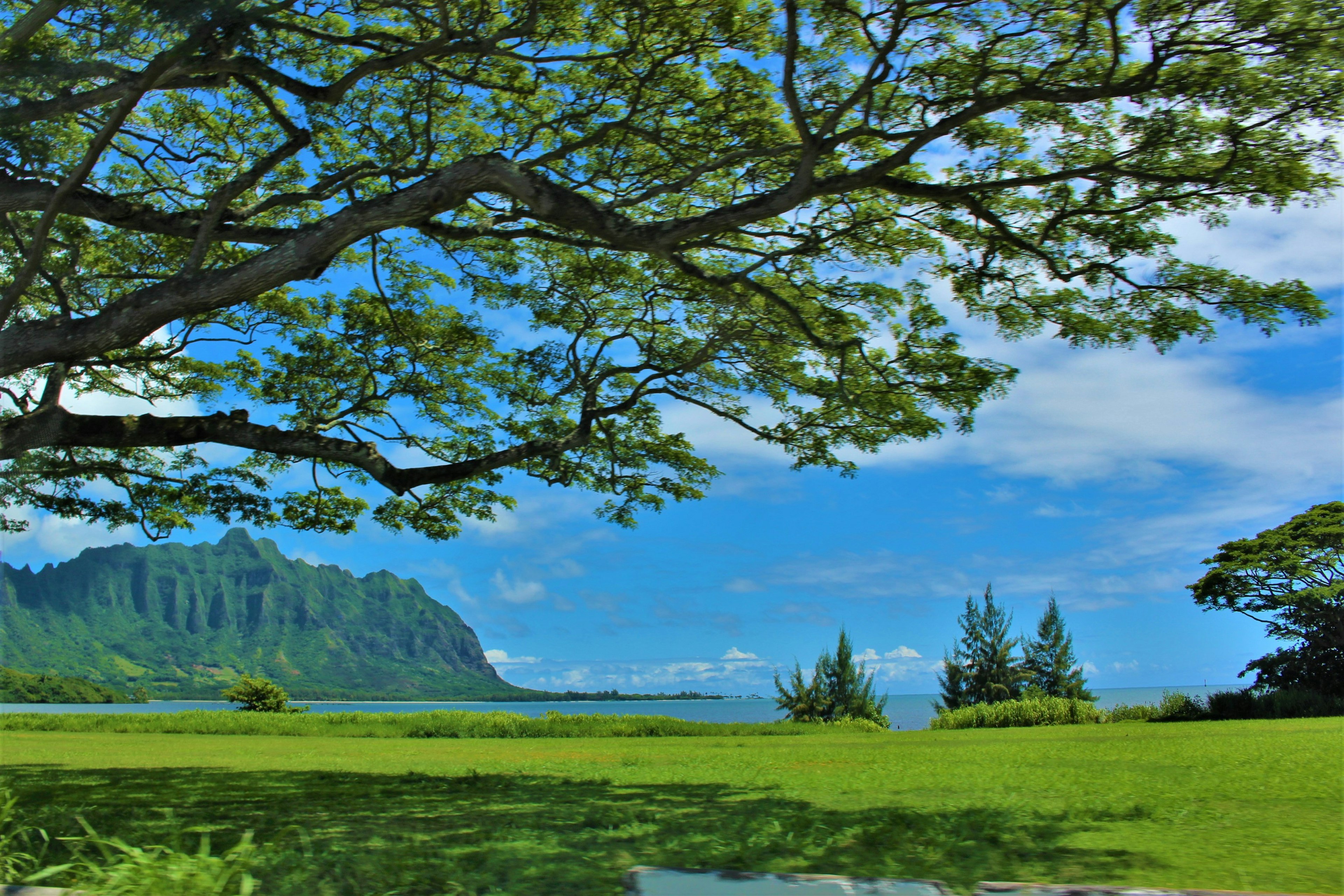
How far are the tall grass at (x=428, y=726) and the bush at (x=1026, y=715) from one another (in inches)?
70.0

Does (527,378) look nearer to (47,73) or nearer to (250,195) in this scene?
(250,195)

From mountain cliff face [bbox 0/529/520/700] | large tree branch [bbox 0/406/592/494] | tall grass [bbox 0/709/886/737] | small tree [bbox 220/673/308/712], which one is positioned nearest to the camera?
large tree branch [bbox 0/406/592/494]

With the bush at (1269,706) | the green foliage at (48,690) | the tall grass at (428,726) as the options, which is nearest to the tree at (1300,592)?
the bush at (1269,706)

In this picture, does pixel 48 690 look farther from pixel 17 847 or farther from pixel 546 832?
pixel 546 832

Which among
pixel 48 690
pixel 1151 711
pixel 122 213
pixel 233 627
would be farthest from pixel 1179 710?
pixel 233 627

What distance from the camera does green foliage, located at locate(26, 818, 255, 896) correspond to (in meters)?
2.94

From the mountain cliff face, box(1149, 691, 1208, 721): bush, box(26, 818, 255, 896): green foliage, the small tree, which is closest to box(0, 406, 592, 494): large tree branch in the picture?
box(26, 818, 255, 896): green foliage

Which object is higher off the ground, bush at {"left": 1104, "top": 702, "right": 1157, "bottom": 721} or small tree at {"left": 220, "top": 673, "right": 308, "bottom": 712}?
bush at {"left": 1104, "top": 702, "right": 1157, "bottom": 721}

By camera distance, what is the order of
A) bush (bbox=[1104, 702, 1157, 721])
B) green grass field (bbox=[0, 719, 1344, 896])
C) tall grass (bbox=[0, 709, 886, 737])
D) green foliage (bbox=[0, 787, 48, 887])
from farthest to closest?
bush (bbox=[1104, 702, 1157, 721]), tall grass (bbox=[0, 709, 886, 737]), green grass field (bbox=[0, 719, 1344, 896]), green foliage (bbox=[0, 787, 48, 887])

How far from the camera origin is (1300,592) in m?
24.3

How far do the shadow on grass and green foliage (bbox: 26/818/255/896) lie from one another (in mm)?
216

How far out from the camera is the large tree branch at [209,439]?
7504 mm

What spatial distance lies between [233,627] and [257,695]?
9719 cm

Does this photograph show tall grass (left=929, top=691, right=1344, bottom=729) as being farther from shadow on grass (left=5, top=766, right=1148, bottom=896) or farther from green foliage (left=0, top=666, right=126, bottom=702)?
green foliage (left=0, top=666, right=126, bottom=702)
